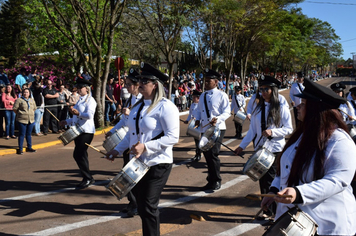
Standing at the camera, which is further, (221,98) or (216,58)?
(216,58)

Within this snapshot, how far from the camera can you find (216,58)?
5872cm

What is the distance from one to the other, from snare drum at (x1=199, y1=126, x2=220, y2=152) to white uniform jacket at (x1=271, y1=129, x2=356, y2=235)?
4.37 metres

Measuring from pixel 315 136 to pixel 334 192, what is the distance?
1.33 feet

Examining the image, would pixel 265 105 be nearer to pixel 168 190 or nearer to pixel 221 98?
pixel 221 98

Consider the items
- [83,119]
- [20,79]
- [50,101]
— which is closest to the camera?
[83,119]

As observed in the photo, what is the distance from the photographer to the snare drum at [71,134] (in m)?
7.24

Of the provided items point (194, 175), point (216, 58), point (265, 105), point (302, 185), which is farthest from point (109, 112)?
point (216, 58)

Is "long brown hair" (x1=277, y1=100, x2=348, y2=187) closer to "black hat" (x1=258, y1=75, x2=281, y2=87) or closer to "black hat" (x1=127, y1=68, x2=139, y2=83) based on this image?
"black hat" (x1=258, y1=75, x2=281, y2=87)

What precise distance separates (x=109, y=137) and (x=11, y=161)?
17.6 feet

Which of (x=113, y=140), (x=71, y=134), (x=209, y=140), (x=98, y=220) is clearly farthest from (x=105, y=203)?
(x=209, y=140)

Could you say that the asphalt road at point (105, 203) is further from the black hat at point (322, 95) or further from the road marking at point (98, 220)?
the black hat at point (322, 95)

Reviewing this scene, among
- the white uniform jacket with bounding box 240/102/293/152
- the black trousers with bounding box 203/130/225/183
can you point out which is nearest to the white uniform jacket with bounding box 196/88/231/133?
the black trousers with bounding box 203/130/225/183

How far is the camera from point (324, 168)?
2734 millimetres

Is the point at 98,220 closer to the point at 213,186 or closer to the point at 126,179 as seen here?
the point at 126,179
